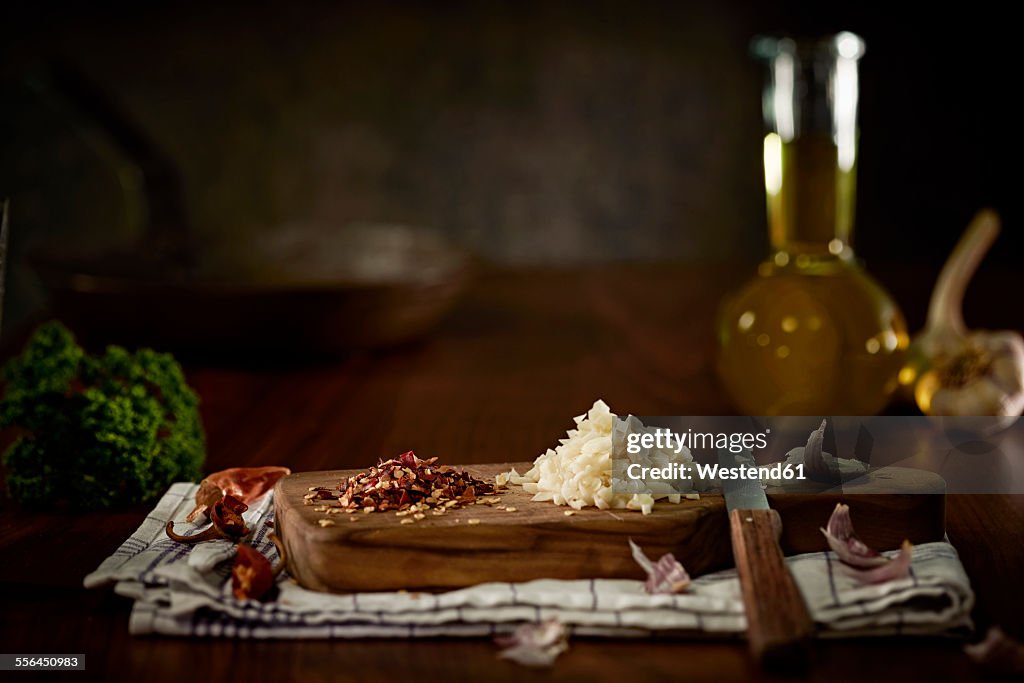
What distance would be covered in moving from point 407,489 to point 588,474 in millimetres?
139

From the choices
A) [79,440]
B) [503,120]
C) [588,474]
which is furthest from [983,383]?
[503,120]

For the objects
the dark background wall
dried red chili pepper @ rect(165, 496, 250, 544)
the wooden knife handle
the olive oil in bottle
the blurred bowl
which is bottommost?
the wooden knife handle

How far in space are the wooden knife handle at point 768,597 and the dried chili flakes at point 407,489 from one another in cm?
20

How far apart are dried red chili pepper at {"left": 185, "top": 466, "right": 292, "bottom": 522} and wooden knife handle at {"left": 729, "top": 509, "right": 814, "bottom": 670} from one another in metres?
0.44

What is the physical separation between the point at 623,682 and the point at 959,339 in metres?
0.88

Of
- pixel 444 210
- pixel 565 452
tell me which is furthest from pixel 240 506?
pixel 444 210

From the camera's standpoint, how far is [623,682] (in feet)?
2.43

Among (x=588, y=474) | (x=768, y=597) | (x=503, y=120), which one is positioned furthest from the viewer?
(x=503, y=120)

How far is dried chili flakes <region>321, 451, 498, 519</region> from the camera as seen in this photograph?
2.91 ft

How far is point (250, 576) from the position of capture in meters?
0.84

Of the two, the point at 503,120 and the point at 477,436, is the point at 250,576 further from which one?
the point at 503,120

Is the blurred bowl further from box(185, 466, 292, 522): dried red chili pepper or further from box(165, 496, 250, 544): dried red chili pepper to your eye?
box(165, 496, 250, 544): dried red chili pepper

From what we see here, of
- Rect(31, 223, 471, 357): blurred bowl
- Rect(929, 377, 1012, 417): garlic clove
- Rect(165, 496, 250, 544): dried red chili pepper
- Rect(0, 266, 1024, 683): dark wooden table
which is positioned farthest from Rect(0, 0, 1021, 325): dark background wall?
Rect(165, 496, 250, 544): dried red chili pepper

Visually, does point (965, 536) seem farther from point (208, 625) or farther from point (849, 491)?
point (208, 625)
